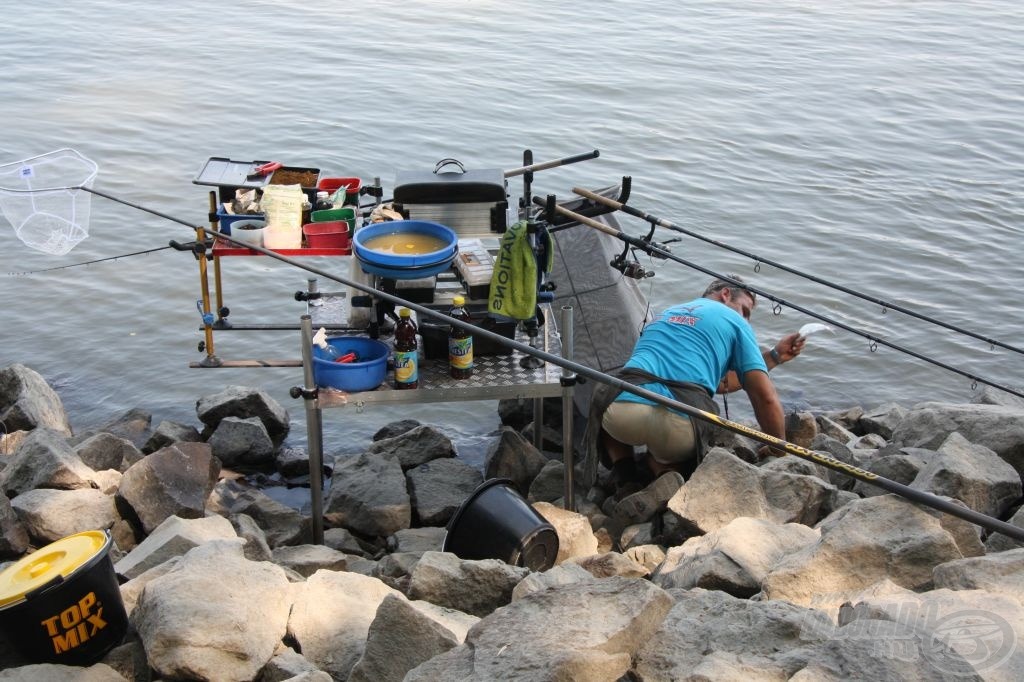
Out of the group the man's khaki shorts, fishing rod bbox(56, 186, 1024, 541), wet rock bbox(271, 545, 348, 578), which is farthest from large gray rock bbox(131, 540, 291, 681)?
the man's khaki shorts

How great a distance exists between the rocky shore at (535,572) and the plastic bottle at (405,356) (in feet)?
2.80

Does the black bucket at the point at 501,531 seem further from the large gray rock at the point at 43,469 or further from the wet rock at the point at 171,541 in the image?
the large gray rock at the point at 43,469

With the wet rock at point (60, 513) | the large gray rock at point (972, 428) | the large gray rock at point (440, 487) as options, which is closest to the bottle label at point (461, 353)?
the large gray rock at point (440, 487)

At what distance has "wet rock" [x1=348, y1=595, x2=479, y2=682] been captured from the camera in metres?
3.55

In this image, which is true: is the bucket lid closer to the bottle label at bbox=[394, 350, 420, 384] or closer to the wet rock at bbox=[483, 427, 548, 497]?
the bottle label at bbox=[394, 350, 420, 384]

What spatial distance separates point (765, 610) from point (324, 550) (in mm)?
2588

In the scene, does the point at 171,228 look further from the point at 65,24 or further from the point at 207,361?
the point at 65,24

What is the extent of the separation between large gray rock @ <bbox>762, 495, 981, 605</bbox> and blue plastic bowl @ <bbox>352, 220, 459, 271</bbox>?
223 centimetres

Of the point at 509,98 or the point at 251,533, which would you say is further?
the point at 509,98

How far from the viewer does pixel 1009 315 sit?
988cm

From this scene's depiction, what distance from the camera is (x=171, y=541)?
4648 mm

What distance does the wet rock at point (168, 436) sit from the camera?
6.91 metres

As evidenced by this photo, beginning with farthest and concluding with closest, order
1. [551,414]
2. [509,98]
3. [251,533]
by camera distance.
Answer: [509,98], [551,414], [251,533]

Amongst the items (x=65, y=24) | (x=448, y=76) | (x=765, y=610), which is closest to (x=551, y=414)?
(x=765, y=610)
